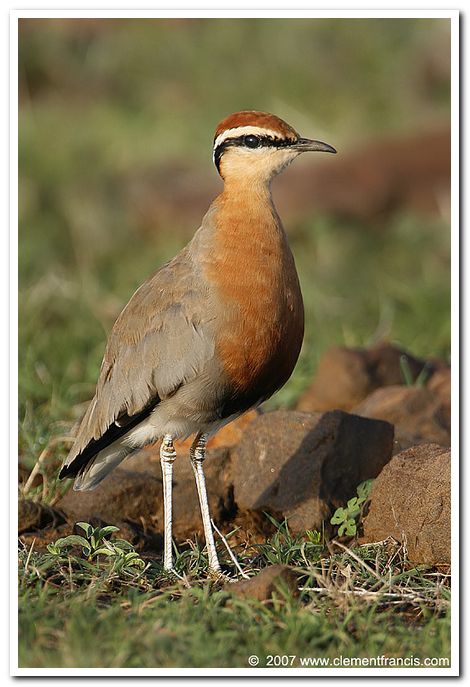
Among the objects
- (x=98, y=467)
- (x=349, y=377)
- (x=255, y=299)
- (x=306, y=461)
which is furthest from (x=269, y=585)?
(x=349, y=377)

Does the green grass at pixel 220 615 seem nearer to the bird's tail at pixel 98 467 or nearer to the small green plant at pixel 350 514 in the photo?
the small green plant at pixel 350 514

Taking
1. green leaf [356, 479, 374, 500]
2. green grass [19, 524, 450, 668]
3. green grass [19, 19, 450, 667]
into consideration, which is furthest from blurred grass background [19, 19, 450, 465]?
green grass [19, 524, 450, 668]

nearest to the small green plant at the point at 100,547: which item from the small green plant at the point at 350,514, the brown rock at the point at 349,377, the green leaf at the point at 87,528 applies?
the green leaf at the point at 87,528

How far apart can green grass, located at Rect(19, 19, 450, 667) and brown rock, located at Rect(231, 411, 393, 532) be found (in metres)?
0.23

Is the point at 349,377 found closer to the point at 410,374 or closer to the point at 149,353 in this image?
the point at 410,374

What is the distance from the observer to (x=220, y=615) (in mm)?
4430

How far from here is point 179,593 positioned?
473 cm

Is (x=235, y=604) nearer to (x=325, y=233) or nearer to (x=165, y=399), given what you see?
(x=165, y=399)

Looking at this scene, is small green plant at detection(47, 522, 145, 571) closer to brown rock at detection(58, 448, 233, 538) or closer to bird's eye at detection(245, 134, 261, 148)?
brown rock at detection(58, 448, 233, 538)

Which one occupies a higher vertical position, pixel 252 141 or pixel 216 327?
pixel 252 141

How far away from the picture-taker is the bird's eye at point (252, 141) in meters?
5.13

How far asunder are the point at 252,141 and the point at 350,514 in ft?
6.22

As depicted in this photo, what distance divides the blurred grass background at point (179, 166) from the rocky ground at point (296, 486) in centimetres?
85

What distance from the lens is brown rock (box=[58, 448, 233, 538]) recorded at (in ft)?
18.7
